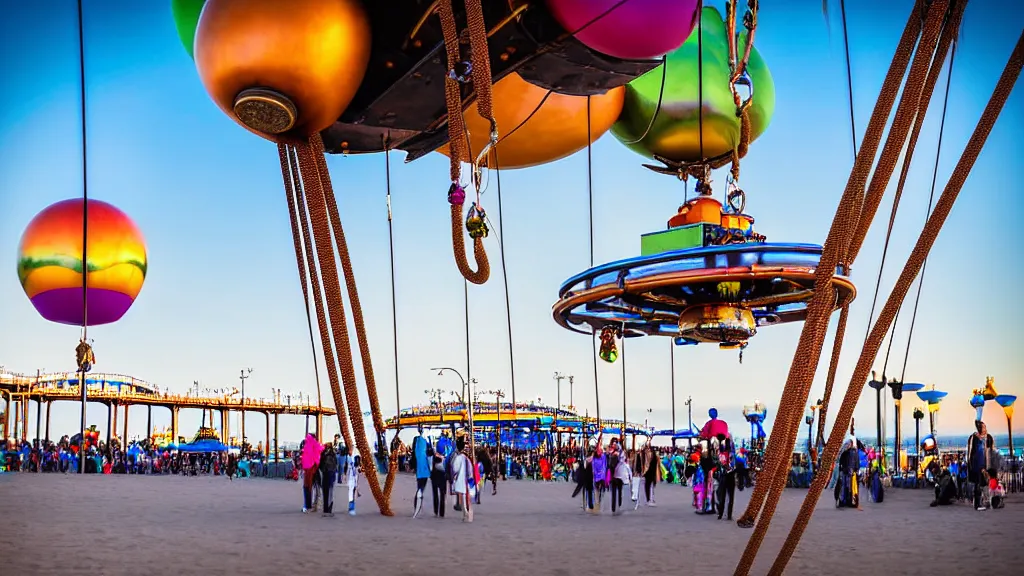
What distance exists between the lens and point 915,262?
422 cm

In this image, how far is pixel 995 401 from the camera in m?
25.7

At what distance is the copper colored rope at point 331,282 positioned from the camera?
548cm

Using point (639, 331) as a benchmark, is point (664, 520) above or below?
below

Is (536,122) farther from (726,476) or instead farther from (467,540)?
(726,476)

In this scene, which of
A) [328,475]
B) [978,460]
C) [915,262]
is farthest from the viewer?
[978,460]

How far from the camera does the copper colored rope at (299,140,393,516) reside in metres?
5.48

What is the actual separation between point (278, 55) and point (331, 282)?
1.57 meters

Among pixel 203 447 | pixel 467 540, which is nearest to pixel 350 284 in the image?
pixel 467 540

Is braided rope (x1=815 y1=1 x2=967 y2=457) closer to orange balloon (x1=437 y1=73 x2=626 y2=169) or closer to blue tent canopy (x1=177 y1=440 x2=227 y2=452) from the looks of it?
orange balloon (x1=437 y1=73 x2=626 y2=169)

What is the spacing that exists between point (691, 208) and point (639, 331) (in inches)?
59.6

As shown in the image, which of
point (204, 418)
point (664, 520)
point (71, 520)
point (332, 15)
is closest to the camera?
point (332, 15)

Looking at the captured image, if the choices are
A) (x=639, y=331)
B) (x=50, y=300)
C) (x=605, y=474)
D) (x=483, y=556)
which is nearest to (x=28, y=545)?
(x=50, y=300)

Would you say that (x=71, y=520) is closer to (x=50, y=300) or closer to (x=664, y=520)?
(x=50, y=300)

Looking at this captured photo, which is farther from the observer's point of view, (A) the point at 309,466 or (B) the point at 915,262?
(A) the point at 309,466
